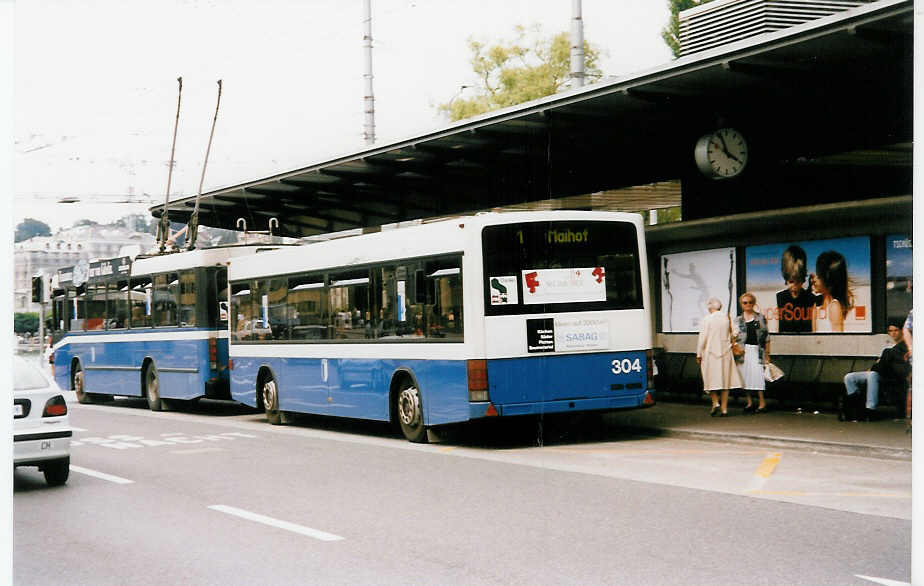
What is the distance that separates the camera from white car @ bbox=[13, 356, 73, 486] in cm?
1140

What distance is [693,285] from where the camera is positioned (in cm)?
1938

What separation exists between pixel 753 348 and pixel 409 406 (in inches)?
195

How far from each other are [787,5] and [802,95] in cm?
123

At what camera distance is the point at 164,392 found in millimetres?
22828

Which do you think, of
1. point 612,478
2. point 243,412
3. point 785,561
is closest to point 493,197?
point 243,412

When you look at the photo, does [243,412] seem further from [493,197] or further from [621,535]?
[621,535]

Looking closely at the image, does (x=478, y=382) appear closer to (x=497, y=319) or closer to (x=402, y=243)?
(x=497, y=319)

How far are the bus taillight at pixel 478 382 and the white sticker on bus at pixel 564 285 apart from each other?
0.90m

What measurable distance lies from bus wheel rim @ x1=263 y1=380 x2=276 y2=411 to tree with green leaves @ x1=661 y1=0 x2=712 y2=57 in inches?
302

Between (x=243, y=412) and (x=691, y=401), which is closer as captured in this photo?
(x=691, y=401)

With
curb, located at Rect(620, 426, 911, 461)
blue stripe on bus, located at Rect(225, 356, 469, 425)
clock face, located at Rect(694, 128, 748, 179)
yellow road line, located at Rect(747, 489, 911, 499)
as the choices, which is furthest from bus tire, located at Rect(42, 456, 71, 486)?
clock face, located at Rect(694, 128, 748, 179)

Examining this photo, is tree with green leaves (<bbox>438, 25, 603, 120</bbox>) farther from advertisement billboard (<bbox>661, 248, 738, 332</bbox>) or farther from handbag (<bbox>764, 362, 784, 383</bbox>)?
handbag (<bbox>764, 362, 784, 383</bbox>)

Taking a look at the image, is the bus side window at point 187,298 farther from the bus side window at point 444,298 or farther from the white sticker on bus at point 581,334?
the white sticker on bus at point 581,334

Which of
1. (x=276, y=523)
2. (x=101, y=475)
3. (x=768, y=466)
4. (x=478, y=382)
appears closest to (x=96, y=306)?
(x=101, y=475)
